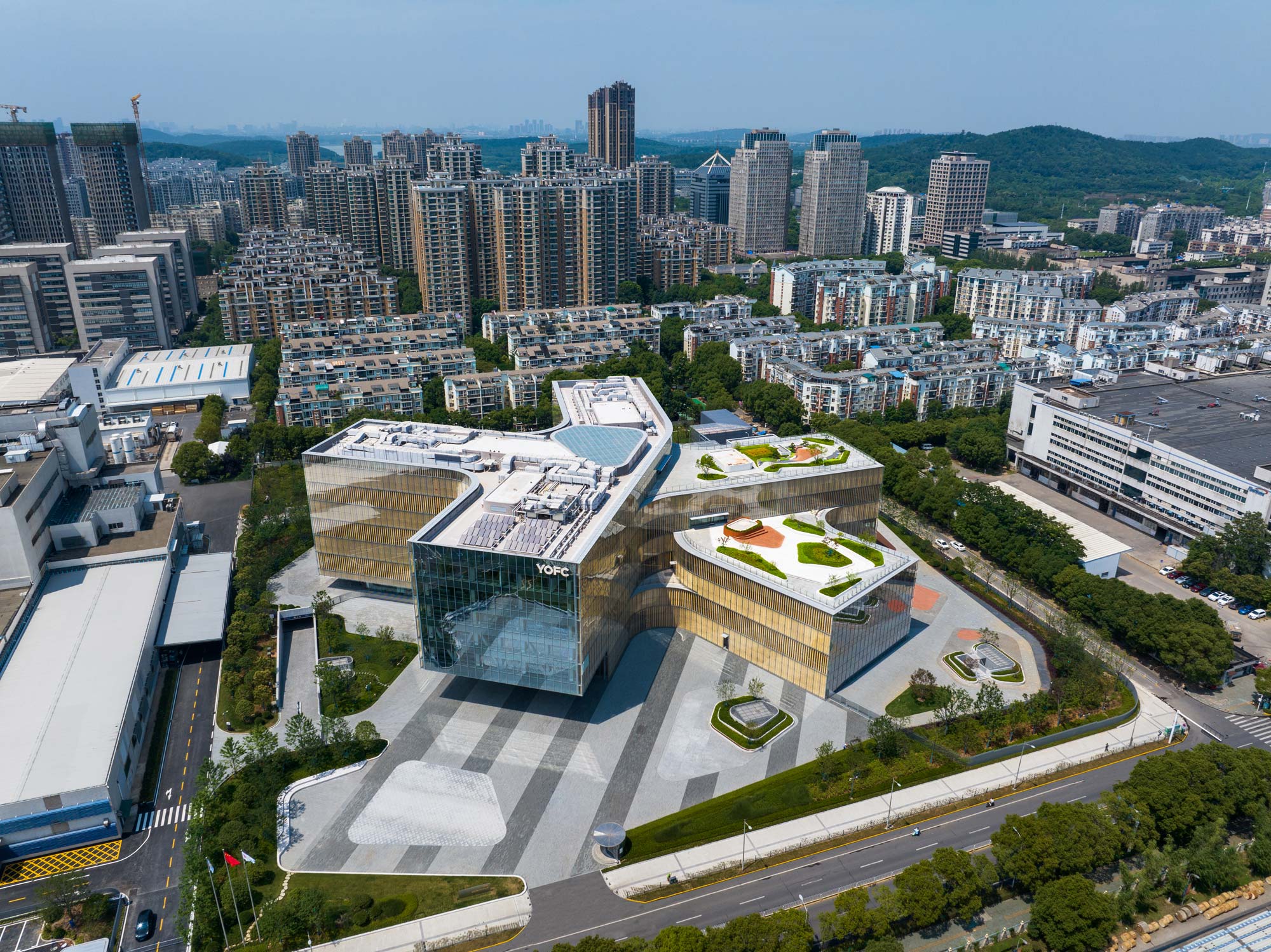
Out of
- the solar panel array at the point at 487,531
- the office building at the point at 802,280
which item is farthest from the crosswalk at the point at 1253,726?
the office building at the point at 802,280

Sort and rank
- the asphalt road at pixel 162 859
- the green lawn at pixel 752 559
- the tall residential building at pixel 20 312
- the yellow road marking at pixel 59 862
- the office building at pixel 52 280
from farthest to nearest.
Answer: the office building at pixel 52 280
the tall residential building at pixel 20 312
the green lawn at pixel 752 559
the yellow road marking at pixel 59 862
the asphalt road at pixel 162 859

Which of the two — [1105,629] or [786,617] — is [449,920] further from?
[1105,629]

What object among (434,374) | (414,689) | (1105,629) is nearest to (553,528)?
(414,689)

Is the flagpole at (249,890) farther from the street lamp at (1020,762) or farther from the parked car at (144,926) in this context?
the street lamp at (1020,762)

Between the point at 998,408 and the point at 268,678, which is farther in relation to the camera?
the point at 998,408

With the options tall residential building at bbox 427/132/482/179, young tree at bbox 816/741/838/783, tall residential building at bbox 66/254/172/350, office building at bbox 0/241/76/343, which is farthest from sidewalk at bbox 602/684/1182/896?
tall residential building at bbox 427/132/482/179
